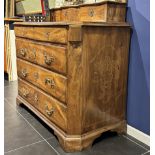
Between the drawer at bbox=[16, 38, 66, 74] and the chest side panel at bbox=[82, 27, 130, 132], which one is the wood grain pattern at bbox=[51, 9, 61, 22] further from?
the chest side panel at bbox=[82, 27, 130, 132]

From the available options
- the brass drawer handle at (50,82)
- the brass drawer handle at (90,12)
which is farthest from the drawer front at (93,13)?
the brass drawer handle at (50,82)

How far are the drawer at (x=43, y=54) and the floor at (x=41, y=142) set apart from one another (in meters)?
0.56

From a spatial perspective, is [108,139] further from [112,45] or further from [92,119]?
[112,45]

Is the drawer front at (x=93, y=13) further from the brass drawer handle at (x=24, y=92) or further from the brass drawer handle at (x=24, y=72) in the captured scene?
the brass drawer handle at (x=24, y=92)

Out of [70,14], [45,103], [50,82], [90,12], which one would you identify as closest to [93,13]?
[90,12]

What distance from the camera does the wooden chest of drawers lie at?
4.77 ft

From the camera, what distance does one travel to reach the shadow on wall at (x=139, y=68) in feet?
5.19

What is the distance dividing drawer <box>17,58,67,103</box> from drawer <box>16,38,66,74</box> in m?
0.05

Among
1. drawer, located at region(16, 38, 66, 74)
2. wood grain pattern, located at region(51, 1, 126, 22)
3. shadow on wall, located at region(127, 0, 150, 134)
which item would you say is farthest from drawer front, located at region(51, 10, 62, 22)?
shadow on wall, located at region(127, 0, 150, 134)

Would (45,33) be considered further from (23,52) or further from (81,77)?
(23,52)

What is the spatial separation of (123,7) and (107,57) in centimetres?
40

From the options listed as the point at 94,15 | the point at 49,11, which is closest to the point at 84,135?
the point at 94,15

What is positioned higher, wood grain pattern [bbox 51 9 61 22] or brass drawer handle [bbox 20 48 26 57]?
wood grain pattern [bbox 51 9 61 22]

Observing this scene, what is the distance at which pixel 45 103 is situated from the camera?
1817 mm
